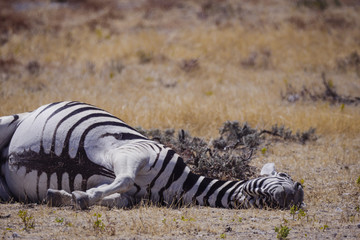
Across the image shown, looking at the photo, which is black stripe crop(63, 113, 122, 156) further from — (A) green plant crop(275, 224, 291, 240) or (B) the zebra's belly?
(A) green plant crop(275, 224, 291, 240)

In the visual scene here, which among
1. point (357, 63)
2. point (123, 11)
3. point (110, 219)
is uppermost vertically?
point (123, 11)

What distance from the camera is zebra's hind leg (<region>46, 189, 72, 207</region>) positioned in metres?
3.71

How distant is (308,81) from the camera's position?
11.1 metres

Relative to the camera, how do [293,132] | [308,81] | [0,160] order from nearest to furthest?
[0,160] → [293,132] → [308,81]

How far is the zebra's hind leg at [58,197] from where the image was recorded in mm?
3713

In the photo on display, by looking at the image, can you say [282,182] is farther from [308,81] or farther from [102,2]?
[102,2]

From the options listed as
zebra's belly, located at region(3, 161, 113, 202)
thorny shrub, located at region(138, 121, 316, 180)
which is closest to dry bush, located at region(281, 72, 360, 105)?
thorny shrub, located at region(138, 121, 316, 180)

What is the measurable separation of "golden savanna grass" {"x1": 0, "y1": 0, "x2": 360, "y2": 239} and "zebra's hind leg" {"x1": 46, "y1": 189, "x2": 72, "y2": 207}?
74 millimetres

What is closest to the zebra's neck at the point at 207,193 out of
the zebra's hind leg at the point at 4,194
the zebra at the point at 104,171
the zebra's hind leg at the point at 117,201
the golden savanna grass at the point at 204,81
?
the zebra at the point at 104,171

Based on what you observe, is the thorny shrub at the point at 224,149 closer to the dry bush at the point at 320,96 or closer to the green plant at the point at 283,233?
the green plant at the point at 283,233

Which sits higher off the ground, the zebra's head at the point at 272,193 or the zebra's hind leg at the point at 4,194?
the zebra's head at the point at 272,193

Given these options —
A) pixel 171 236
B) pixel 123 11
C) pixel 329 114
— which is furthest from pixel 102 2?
pixel 171 236

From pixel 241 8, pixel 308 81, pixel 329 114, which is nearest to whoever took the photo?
pixel 329 114

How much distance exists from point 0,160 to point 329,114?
19.3ft
